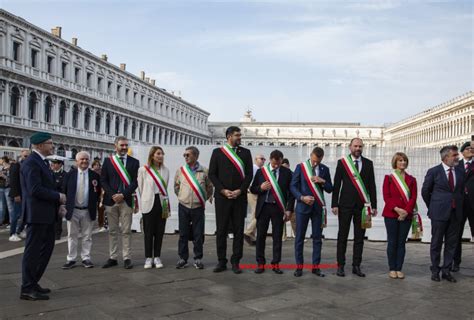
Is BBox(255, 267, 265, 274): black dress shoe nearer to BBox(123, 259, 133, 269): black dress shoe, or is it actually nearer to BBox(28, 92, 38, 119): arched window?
BBox(123, 259, 133, 269): black dress shoe

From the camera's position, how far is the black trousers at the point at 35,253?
4.83 metres

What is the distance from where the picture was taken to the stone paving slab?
14.5 feet

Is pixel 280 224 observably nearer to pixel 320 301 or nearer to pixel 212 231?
pixel 320 301

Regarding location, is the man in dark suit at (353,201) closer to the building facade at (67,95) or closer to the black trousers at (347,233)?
the black trousers at (347,233)

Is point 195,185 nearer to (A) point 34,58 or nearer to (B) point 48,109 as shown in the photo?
(A) point 34,58

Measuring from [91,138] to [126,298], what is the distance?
4550 cm

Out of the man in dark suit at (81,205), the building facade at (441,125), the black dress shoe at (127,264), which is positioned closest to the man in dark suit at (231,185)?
the black dress shoe at (127,264)

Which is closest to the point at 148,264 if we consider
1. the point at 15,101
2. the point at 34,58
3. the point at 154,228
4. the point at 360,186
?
the point at 154,228

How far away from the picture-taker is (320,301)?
4887 mm

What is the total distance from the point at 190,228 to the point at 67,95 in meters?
40.5

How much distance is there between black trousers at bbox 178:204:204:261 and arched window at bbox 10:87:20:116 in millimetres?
33664

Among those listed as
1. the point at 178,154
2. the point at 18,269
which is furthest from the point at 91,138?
the point at 18,269

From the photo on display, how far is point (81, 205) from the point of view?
6.67 meters

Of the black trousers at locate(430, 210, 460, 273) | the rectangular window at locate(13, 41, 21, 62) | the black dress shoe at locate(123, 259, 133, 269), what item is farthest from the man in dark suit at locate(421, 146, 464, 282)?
the rectangular window at locate(13, 41, 21, 62)
